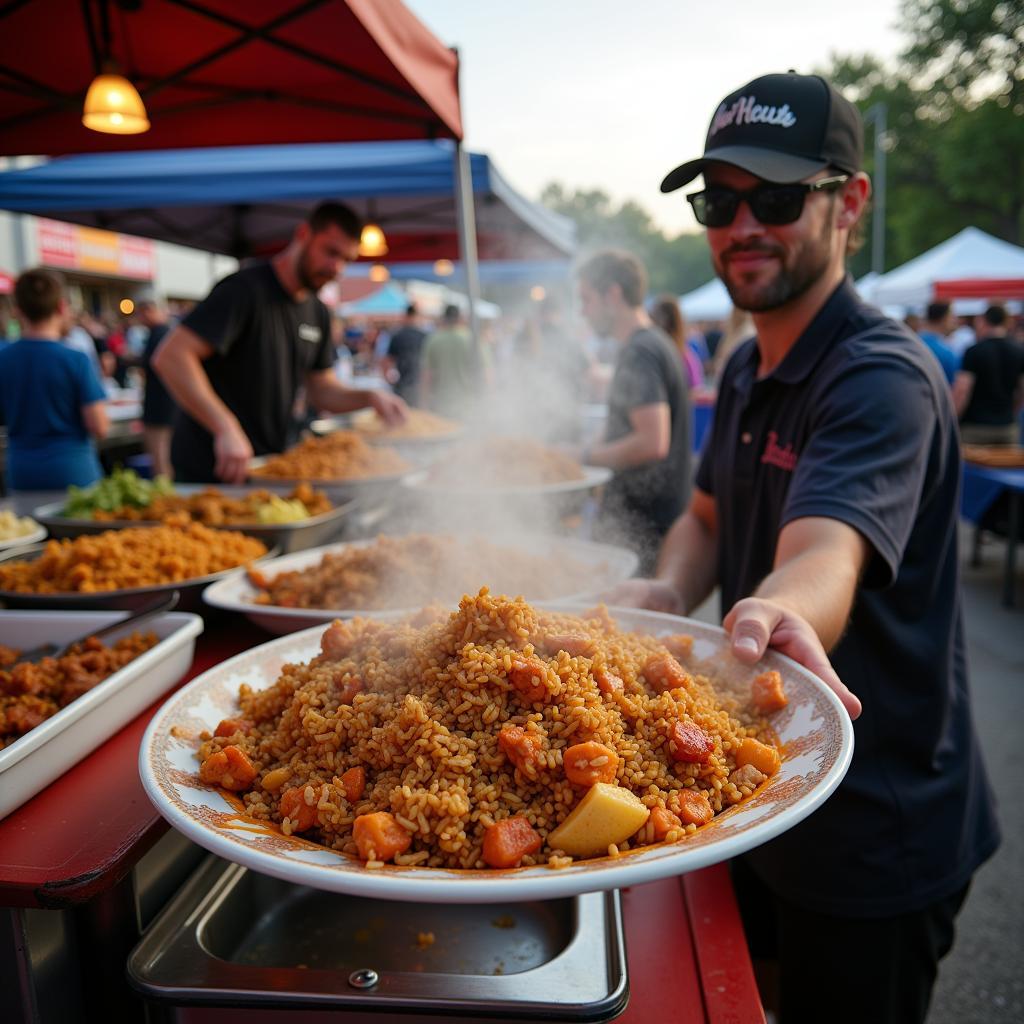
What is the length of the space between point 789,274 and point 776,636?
1.02 meters

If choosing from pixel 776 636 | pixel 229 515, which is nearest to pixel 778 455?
pixel 776 636

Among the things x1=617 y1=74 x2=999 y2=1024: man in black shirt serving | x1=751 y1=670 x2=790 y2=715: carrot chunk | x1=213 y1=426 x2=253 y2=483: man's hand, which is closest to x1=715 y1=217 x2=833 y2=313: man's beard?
x1=617 y1=74 x2=999 y2=1024: man in black shirt serving

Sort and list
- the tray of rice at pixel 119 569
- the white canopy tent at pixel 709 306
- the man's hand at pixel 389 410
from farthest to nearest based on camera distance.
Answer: the white canopy tent at pixel 709 306, the man's hand at pixel 389 410, the tray of rice at pixel 119 569

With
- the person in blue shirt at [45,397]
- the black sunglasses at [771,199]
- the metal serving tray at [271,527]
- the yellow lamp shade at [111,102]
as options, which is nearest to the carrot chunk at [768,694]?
the black sunglasses at [771,199]

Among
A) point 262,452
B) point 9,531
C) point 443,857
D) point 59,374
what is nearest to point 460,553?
point 443,857

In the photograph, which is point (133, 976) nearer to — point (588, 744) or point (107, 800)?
point (107, 800)

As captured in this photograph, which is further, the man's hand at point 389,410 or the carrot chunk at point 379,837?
the man's hand at point 389,410

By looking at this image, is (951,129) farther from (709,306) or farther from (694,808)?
(694,808)

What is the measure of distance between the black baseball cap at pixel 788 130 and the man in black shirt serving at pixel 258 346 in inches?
104

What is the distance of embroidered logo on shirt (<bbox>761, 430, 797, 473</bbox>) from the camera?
74.2 inches

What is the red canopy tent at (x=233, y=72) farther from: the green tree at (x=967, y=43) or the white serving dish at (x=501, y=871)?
the green tree at (x=967, y=43)

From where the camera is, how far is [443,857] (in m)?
0.99

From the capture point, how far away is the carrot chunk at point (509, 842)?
958mm

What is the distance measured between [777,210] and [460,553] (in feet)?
3.69
